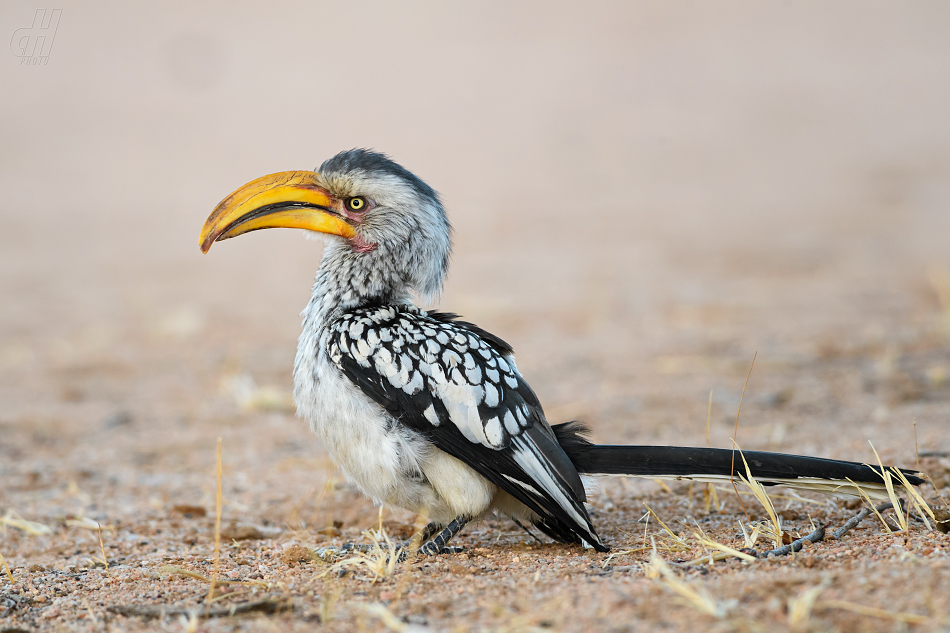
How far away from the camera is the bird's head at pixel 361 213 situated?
136 inches

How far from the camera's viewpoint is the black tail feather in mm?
3062

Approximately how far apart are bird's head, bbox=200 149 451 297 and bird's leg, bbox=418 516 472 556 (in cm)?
98

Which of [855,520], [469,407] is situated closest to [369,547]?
[469,407]

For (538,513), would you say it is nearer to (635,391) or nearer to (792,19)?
(635,391)

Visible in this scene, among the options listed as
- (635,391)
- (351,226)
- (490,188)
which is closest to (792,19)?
(490,188)

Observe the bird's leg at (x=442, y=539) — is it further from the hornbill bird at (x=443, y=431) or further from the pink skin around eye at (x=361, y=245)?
the pink skin around eye at (x=361, y=245)

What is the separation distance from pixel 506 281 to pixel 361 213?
730cm

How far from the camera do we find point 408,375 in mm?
3090

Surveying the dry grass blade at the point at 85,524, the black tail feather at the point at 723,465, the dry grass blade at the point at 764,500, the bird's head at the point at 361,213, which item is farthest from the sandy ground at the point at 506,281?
the bird's head at the point at 361,213

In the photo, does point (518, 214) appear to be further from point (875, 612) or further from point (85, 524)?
point (875, 612)

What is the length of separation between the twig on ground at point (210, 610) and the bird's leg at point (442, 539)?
71cm

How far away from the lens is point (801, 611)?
2041 mm


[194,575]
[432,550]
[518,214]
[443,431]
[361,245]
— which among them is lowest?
[194,575]

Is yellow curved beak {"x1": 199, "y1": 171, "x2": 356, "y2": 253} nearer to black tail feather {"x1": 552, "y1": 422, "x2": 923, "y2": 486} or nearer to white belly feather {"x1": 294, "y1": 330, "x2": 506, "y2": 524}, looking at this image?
white belly feather {"x1": 294, "y1": 330, "x2": 506, "y2": 524}
